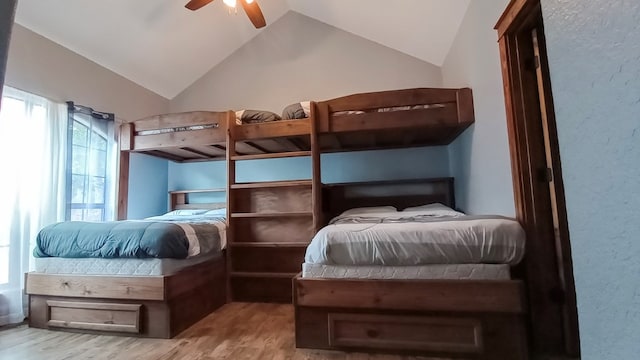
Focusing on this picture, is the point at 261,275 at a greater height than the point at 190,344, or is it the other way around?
the point at 261,275

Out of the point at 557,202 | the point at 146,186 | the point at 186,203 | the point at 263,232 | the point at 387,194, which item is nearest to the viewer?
the point at 557,202

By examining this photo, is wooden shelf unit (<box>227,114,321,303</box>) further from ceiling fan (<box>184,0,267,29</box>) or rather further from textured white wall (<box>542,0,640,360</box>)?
textured white wall (<box>542,0,640,360</box>)

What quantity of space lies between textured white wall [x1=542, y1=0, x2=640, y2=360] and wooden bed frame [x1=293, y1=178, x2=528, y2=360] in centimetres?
122

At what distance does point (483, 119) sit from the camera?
2.32 meters

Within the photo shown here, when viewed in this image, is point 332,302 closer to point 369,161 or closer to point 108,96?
point 369,161

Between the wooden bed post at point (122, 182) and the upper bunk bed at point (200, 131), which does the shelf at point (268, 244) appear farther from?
the wooden bed post at point (122, 182)

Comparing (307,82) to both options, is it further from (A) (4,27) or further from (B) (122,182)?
(A) (4,27)

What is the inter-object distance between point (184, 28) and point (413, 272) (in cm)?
357

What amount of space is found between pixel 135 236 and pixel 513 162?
2556mm

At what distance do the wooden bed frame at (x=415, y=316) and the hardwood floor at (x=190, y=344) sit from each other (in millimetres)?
107

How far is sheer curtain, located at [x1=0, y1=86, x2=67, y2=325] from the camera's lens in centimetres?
249

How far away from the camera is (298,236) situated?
2975 mm

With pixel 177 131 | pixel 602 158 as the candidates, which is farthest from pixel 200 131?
pixel 602 158

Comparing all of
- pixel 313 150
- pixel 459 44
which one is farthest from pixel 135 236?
pixel 459 44
